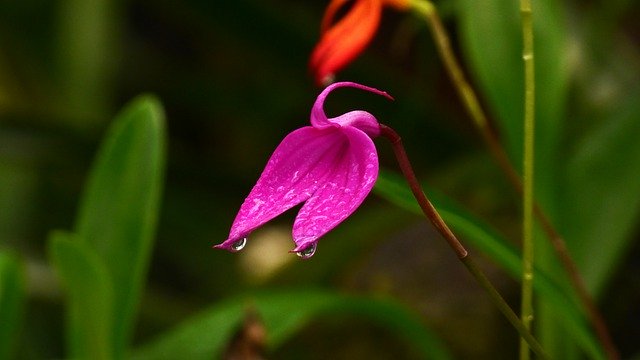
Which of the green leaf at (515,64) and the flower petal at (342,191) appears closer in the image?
the flower petal at (342,191)

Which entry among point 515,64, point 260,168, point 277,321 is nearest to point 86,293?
point 277,321

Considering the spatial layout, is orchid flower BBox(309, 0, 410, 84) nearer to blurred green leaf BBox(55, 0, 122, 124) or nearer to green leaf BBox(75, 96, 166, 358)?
green leaf BBox(75, 96, 166, 358)

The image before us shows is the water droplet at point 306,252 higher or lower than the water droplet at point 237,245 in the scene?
higher

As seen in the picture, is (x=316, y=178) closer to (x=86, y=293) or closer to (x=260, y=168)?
(x=86, y=293)

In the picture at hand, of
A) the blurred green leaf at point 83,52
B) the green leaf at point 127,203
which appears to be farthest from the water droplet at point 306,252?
the blurred green leaf at point 83,52

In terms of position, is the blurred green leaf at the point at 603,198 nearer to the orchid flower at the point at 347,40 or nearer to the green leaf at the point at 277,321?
the green leaf at the point at 277,321

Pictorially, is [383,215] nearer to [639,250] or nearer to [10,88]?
[639,250]

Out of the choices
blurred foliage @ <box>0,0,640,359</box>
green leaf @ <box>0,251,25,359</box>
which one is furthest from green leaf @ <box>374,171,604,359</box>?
green leaf @ <box>0,251,25,359</box>
